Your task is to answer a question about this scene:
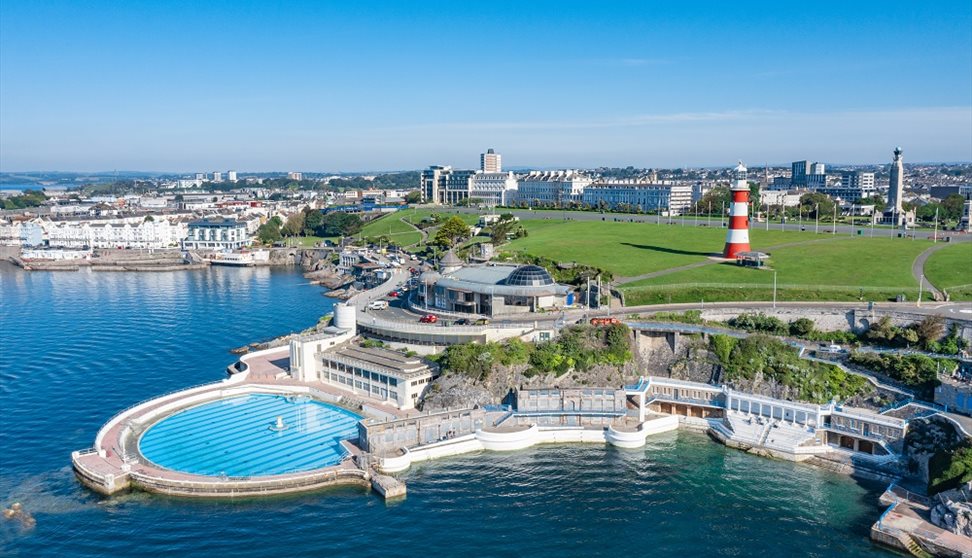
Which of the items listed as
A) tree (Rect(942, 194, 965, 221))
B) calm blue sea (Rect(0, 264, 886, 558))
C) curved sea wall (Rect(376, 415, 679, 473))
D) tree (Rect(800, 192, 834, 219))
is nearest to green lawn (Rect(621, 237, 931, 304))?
curved sea wall (Rect(376, 415, 679, 473))

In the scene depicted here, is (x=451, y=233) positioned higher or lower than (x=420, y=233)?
higher

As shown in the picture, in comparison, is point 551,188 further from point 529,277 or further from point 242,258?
point 529,277

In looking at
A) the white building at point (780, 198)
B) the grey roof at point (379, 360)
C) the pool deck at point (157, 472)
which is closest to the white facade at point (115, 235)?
the grey roof at point (379, 360)

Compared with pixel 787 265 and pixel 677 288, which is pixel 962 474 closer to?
pixel 677 288

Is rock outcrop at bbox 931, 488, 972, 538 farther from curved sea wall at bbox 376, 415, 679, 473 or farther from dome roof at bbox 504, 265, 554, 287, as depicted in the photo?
dome roof at bbox 504, 265, 554, 287

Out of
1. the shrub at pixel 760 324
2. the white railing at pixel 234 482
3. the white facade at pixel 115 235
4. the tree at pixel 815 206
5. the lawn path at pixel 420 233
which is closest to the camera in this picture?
the white railing at pixel 234 482

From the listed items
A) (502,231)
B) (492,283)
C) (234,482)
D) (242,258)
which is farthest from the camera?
(242,258)

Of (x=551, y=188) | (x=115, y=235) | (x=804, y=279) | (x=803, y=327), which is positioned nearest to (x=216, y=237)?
(x=115, y=235)

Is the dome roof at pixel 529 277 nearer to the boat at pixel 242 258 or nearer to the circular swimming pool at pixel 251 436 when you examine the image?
the circular swimming pool at pixel 251 436
